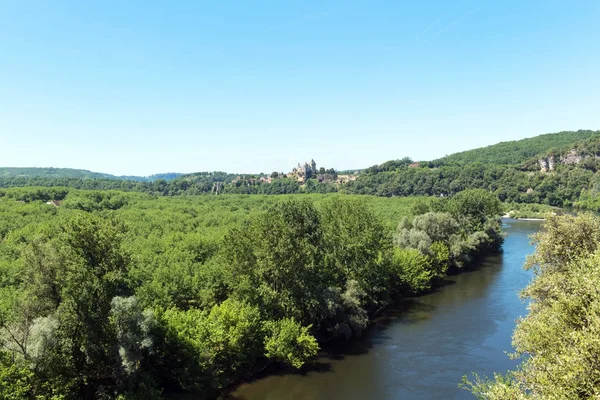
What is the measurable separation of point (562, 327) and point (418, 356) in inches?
751

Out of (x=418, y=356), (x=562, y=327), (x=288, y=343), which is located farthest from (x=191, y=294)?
(x=562, y=327)

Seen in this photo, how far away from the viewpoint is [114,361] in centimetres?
2320

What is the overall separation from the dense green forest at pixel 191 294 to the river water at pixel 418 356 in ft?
6.41

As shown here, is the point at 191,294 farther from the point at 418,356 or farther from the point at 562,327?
the point at 562,327

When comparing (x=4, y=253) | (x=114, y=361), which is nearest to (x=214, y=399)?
(x=114, y=361)

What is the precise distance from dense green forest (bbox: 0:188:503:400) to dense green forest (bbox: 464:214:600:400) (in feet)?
54.1

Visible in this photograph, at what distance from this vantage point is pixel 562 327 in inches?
661

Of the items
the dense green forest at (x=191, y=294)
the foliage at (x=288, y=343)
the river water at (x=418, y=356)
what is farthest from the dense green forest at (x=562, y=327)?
the dense green forest at (x=191, y=294)

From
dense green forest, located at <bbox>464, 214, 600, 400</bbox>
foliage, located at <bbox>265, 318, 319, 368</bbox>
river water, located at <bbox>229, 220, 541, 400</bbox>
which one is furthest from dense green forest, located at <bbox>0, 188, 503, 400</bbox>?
dense green forest, located at <bbox>464, 214, 600, 400</bbox>

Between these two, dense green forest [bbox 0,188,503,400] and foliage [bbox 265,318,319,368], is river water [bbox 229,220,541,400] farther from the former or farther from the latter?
dense green forest [bbox 0,188,503,400]

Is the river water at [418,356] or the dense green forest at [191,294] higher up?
the dense green forest at [191,294]

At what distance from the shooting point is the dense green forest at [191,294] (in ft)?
73.0

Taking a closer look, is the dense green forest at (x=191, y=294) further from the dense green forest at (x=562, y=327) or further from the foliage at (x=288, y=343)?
the dense green forest at (x=562, y=327)

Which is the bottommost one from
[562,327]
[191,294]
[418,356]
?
[418,356]
